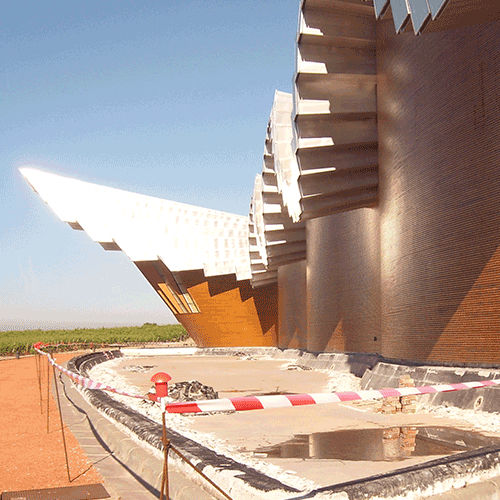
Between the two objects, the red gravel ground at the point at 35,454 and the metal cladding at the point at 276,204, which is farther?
the metal cladding at the point at 276,204

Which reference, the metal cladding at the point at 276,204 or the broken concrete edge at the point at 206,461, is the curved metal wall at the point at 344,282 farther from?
the broken concrete edge at the point at 206,461

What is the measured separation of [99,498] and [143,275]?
1524 inches

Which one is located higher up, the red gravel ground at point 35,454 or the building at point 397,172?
the building at point 397,172

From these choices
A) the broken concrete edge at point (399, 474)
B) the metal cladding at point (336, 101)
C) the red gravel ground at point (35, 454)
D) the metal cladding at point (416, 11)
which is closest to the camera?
the broken concrete edge at point (399, 474)

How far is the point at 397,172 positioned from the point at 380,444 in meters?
8.54

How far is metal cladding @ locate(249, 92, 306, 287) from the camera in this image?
80.5 ft

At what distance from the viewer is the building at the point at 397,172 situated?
34.8 ft

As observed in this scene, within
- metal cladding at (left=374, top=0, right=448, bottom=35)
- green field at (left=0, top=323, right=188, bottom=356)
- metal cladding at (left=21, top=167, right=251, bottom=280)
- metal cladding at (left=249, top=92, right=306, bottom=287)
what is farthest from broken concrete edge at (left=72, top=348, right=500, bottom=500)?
green field at (left=0, top=323, right=188, bottom=356)

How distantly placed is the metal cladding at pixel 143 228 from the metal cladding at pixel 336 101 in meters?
19.7

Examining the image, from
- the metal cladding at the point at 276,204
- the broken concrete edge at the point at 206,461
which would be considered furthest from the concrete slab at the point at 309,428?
the metal cladding at the point at 276,204

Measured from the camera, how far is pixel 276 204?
30.1m

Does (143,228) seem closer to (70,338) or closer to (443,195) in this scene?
(70,338)

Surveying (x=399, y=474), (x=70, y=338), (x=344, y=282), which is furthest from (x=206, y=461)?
(x=70, y=338)

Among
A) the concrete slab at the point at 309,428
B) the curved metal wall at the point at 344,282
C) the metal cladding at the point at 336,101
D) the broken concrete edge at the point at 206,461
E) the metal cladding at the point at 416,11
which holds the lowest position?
the concrete slab at the point at 309,428
